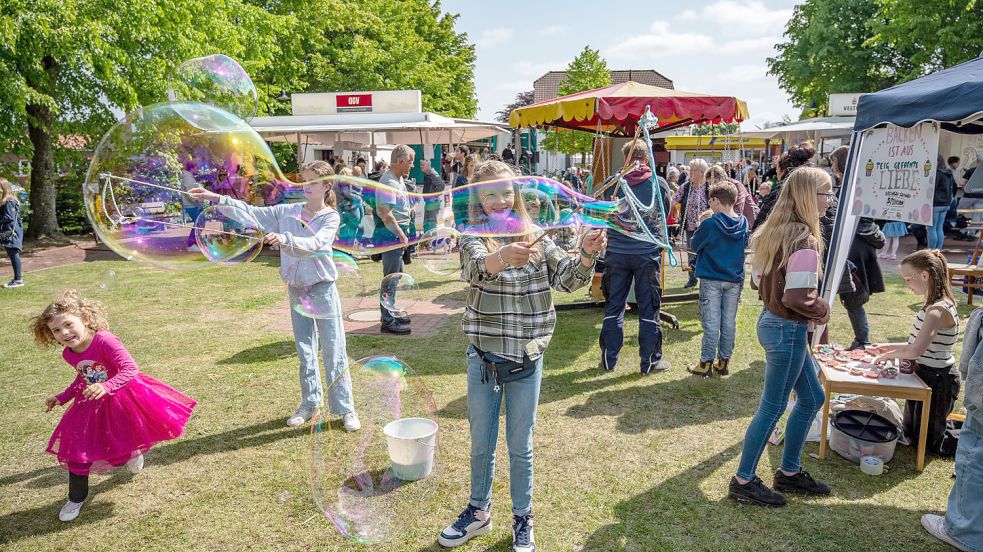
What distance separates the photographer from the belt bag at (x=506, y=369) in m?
2.87

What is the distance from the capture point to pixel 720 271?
18.2ft

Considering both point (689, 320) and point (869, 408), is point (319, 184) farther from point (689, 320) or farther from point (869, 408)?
point (689, 320)

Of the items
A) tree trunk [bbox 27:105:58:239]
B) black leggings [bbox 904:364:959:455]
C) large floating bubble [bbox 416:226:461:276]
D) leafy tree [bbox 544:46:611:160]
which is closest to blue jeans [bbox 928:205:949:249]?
black leggings [bbox 904:364:959:455]

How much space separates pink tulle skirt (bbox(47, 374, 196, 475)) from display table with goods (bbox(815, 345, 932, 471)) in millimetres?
4286

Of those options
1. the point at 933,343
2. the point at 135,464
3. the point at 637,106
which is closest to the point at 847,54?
the point at 637,106

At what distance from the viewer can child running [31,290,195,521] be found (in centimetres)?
355

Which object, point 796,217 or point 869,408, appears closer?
A: point 796,217

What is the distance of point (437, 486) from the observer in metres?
3.59

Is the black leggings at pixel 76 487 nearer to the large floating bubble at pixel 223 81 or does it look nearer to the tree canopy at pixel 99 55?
the large floating bubble at pixel 223 81

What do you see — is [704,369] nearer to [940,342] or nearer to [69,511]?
[940,342]

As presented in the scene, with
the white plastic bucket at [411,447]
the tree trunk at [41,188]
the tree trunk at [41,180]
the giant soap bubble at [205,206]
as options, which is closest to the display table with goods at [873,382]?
the giant soap bubble at [205,206]

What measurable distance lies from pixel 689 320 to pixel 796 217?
4.68m

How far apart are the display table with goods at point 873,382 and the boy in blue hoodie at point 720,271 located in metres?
1.31

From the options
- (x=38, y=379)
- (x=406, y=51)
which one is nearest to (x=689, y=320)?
Result: (x=38, y=379)
